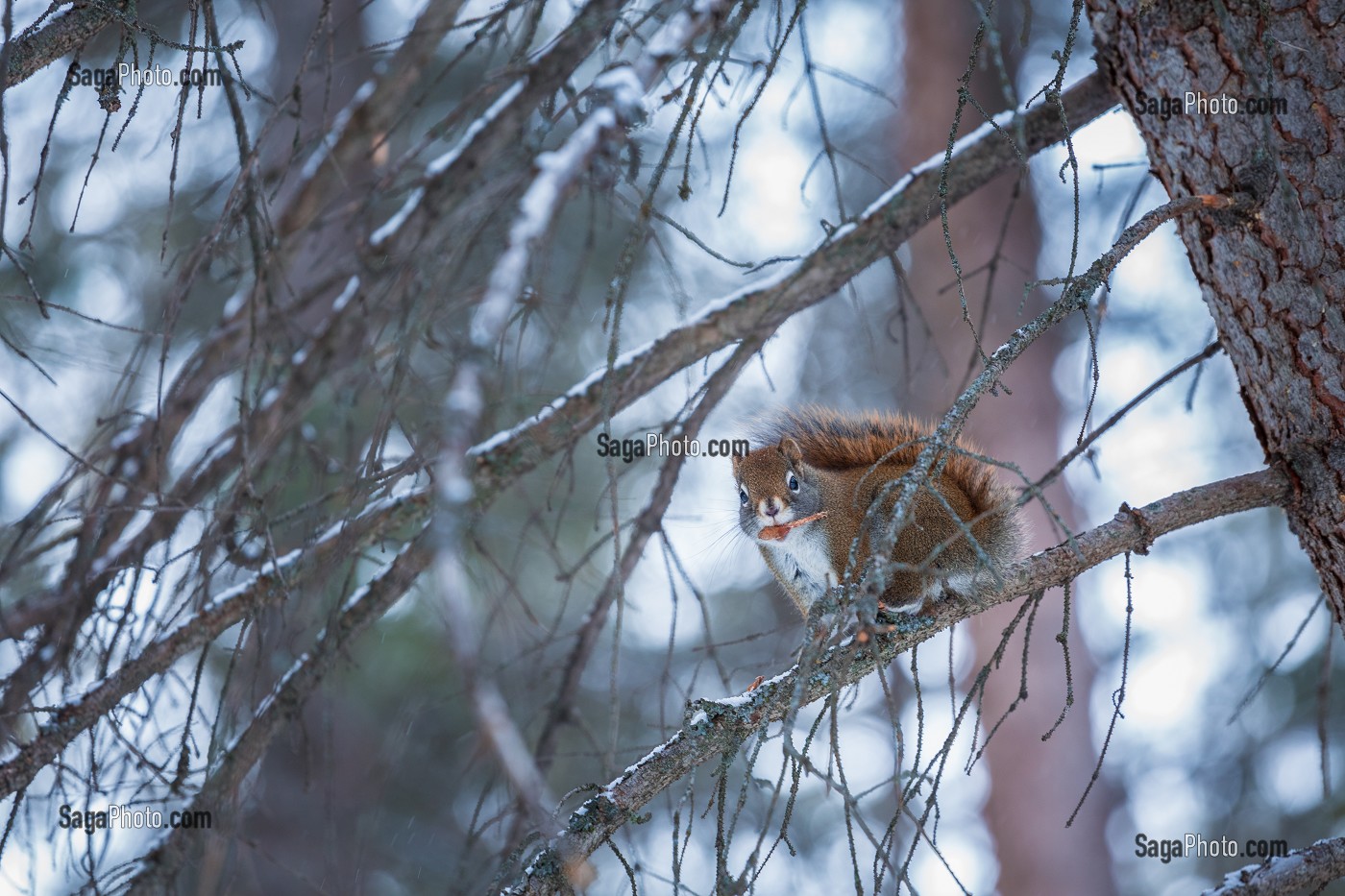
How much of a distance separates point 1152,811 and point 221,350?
555cm

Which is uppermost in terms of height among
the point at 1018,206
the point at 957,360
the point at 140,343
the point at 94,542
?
the point at 1018,206

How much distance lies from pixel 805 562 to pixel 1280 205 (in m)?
1.23

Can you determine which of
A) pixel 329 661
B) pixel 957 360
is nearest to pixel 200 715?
pixel 329 661

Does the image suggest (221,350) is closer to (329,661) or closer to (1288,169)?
(329,661)

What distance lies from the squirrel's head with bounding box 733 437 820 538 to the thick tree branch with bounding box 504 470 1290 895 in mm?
612

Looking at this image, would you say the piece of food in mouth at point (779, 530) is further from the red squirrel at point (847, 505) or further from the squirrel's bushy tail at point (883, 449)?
the squirrel's bushy tail at point (883, 449)

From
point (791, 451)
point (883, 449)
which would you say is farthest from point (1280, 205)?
point (791, 451)

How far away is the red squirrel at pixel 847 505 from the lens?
2.26m

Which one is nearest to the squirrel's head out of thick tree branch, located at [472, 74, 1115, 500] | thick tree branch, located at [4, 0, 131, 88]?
thick tree branch, located at [472, 74, 1115, 500]

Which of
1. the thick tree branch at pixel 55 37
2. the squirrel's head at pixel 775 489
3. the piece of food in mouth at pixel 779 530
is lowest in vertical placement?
the piece of food in mouth at pixel 779 530

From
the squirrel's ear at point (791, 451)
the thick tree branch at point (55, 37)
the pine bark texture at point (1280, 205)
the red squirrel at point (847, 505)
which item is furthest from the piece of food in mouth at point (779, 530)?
the thick tree branch at point (55, 37)

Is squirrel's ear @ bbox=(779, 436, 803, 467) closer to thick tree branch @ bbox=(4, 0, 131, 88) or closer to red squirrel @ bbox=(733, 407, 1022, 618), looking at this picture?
red squirrel @ bbox=(733, 407, 1022, 618)

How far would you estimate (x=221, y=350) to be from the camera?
2271mm

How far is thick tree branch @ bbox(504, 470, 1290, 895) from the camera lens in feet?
4.39
